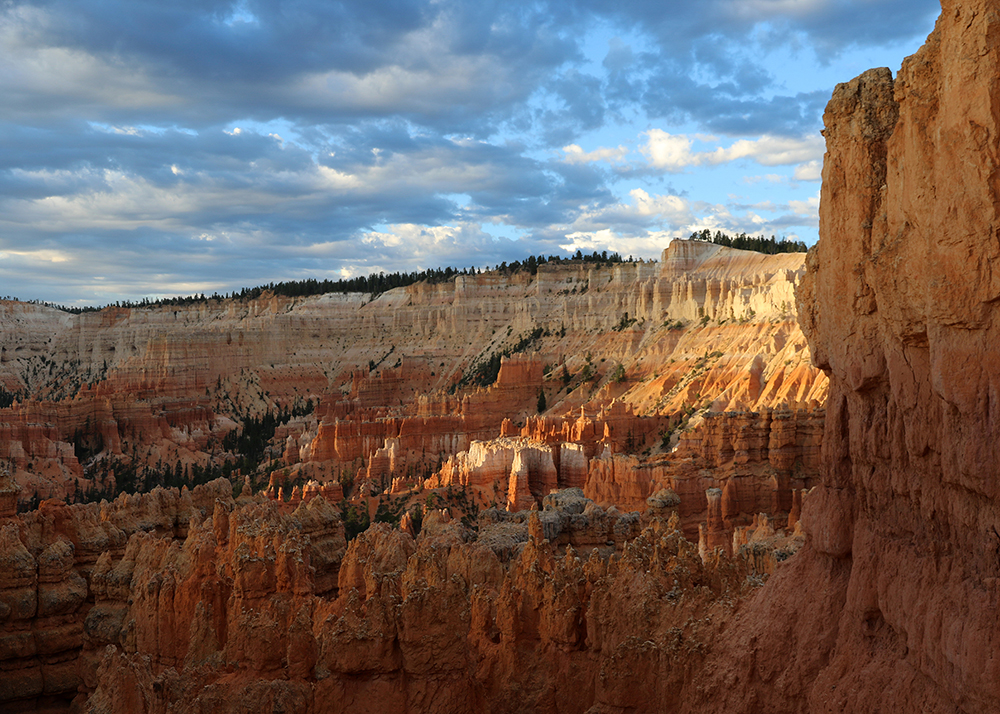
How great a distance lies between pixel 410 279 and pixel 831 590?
445ft

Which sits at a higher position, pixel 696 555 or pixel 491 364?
pixel 696 555

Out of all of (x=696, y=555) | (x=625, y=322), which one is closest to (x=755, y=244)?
(x=625, y=322)

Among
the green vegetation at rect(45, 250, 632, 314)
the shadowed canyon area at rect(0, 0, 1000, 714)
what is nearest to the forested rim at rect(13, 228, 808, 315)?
the green vegetation at rect(45, 250, 632, 314)

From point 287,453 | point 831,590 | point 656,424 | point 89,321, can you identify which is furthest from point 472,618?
point 89,321

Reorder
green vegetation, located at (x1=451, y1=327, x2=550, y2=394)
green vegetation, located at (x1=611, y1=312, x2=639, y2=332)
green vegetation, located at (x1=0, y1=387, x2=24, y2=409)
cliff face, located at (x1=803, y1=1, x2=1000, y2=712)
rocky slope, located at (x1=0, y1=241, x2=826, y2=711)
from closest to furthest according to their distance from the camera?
cliff face, located at (x1=803, y1=1, x2=1000, y2=712)
rocky slope, located at (x1=0, y1=241, x2=826, y2=711)
green vegetation, located at (x1=611, y1=312, x2=639, y2=332)
green vegetation, located at (x1=451, y1=327, x2=550, y2=394)
green vegetation, located at (x1=0, y1=387, x2=24, y2=409)

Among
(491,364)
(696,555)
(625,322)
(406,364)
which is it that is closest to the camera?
(696,555)

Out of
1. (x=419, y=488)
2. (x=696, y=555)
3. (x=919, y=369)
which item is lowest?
(x=419, y=488)

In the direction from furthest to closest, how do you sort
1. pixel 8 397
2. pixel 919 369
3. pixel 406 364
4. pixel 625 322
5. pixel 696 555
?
1. pixel 8 397
2. pixel 406 364
3. pixel 625 322
4. pixel 696 555
5. pixel 919 369

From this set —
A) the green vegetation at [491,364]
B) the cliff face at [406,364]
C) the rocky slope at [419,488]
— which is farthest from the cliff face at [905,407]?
the green vegetation at [491,364]

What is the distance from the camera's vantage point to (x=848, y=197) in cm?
745

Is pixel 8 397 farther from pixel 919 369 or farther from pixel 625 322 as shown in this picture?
pixel 919 369

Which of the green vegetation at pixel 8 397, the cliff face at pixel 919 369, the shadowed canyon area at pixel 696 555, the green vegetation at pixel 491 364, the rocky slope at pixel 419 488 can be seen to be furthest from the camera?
the green vegetation at pixel 8 397

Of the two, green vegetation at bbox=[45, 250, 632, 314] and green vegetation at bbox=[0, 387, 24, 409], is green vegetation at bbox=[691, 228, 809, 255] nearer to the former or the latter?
green vegetation at bbox=[45, 250, 632, 314]

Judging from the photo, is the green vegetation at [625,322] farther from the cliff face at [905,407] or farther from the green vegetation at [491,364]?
the cliff face at [905,407]
